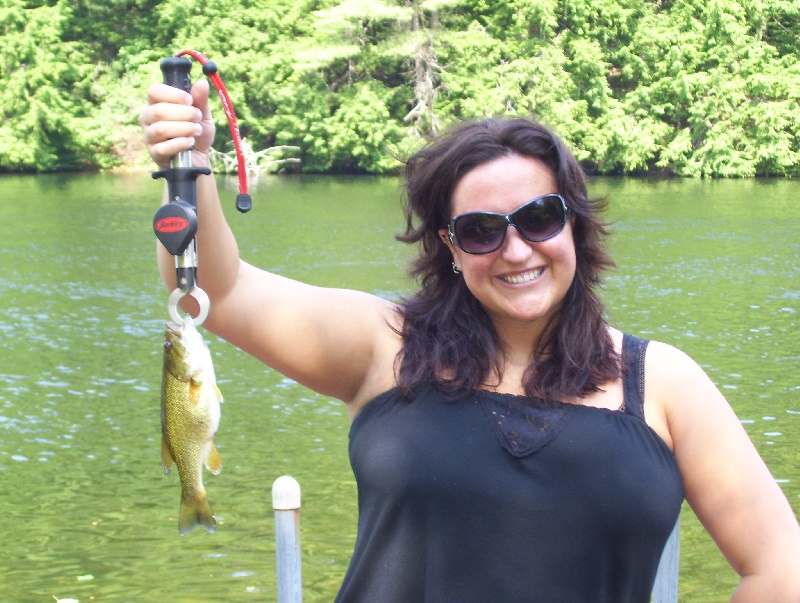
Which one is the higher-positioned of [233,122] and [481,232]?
[233,122]

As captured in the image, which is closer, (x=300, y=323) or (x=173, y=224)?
(x=173, y=224)

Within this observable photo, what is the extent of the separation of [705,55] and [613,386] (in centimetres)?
4042

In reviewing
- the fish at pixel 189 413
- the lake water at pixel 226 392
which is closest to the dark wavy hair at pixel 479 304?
the lake water at pixel 226 392

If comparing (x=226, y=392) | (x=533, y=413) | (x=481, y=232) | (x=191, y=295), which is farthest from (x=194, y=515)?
(x=226, y=392)

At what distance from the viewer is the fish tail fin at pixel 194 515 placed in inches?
79.2

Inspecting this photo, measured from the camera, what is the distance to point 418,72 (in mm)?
39688

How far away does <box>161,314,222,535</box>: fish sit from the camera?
1933 millimetres

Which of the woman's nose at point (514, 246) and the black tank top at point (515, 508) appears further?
the woman's nose at point (514, 246)

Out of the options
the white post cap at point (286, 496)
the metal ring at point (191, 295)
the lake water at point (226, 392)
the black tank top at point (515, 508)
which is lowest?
the lake water at point (226, 392)

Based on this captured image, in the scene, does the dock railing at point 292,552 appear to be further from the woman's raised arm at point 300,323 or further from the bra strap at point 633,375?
the bra strap at point 633,375

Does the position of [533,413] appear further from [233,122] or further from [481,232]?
[233,122]

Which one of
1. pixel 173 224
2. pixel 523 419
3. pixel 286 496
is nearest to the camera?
pixel 173 224

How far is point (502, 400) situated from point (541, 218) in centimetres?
38

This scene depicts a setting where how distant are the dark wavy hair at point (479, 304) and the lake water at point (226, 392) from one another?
0.28 meters
